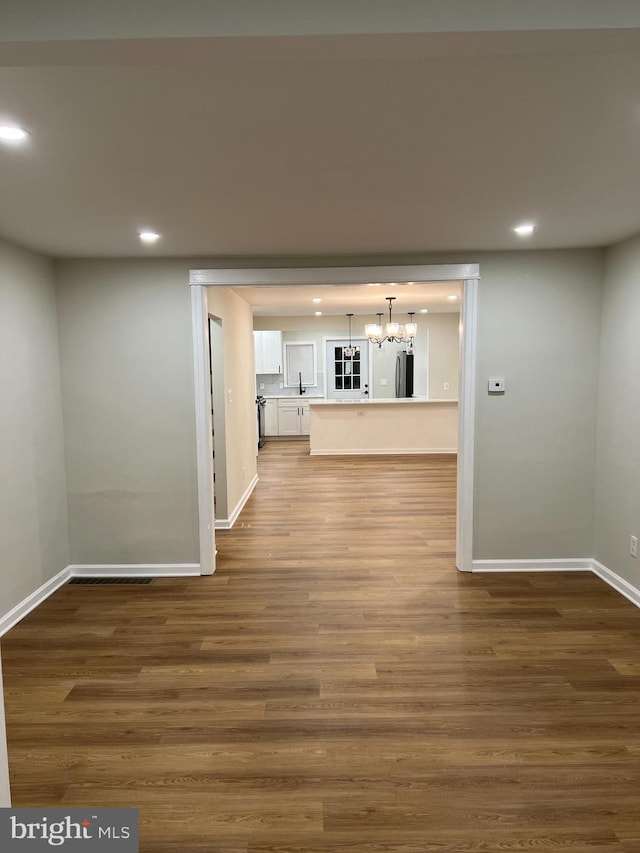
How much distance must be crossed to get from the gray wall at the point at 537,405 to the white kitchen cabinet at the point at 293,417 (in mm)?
7130

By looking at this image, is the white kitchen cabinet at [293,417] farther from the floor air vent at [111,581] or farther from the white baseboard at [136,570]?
the floor air vent at [111,581]

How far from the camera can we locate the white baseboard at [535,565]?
4121 millimetres

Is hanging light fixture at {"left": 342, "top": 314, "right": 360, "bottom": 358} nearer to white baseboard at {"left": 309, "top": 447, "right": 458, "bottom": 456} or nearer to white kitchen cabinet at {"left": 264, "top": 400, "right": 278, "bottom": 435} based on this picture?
white kitchen cabinet at {"left": 264, "top": 400, "right": 278, "bottom": 435}

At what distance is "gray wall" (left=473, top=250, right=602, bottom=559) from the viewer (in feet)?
12.8

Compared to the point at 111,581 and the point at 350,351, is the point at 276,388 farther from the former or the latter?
the point at 111,581

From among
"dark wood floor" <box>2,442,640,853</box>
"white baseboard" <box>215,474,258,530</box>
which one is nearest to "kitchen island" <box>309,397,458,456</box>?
"white baseboard" <box>215,474,258,530</box>

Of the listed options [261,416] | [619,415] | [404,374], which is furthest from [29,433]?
[404,374]

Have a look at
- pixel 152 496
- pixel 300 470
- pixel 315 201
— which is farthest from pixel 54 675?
pixel 300 470

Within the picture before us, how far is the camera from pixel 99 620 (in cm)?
345

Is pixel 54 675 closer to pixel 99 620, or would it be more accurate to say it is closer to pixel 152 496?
pixel 99 620

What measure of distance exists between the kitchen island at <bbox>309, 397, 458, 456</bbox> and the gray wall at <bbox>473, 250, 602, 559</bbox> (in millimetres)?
4880

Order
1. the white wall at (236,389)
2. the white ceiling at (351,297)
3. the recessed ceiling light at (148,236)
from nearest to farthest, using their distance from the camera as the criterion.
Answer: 1. the recessed ceiling light at (148,236)
2. the white wall at (236,389)
3. the white ceiling at (351,297)

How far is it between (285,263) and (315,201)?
1.39 meters

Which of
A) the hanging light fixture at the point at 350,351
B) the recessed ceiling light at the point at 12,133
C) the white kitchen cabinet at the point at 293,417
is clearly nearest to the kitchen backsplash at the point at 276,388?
the white kitchen cabinet at the point at 293,417
